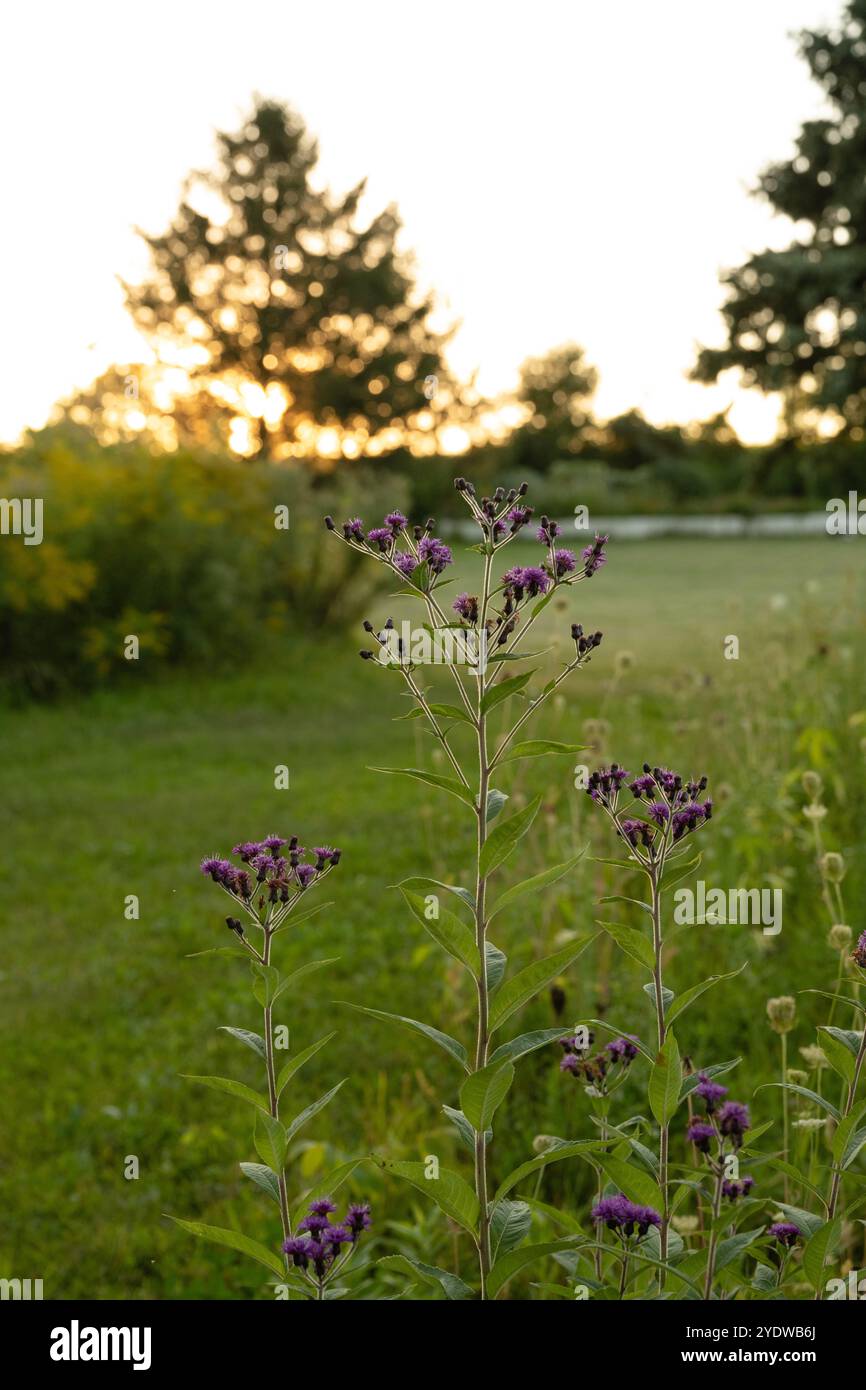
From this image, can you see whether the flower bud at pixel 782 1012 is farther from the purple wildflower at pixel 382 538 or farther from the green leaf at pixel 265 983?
the purple wildflower at pixel 382 538

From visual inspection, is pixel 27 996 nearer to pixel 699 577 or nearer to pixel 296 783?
pixel 296 783

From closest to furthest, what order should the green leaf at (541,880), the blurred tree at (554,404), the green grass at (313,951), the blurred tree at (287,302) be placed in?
the green leaf at (541,880)
the green grass at (313,951)
the blurred tree at (287,302)
the blurred tree at (554,404)

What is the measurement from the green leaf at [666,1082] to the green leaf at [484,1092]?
0.55ft

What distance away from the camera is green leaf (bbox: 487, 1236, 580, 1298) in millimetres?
1205

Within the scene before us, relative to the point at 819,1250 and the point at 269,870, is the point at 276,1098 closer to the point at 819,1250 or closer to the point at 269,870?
the point at 269,870

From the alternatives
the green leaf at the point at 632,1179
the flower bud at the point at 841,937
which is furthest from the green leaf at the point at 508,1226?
the flower bud at the point at 841,937

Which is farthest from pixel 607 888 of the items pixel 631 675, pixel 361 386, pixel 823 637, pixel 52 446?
pixel 361 386

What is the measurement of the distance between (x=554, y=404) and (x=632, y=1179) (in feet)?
124

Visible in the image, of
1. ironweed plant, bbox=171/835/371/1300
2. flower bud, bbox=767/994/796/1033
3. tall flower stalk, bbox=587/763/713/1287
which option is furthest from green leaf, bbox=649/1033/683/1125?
flower bud, bbox=767/994/796/1033

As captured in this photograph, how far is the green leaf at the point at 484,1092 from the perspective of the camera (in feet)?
3.82

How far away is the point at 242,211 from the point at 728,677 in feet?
84.2

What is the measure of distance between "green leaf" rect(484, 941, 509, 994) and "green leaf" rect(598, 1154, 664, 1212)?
0.21 meters

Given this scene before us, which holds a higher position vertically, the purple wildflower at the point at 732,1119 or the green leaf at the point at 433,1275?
the purple wildflower at the point at 732,1119

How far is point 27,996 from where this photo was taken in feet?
14.7
